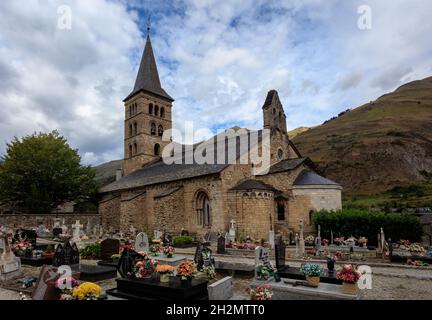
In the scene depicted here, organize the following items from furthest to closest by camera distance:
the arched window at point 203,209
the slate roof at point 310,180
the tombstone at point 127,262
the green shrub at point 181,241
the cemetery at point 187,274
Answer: the arched window at point 203,209 → the slate roof at point 310,180 → the green shrub at point 181,241 → the tombstone at point 127,262 → the cemetery at point 187,274

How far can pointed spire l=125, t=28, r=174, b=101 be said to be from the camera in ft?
136

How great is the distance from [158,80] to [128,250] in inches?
1490

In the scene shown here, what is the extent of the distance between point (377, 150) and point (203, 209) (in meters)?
78.1

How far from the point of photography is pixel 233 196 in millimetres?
21781

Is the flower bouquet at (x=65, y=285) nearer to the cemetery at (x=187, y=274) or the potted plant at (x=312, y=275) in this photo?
the cemetery at (x=187, y=274)

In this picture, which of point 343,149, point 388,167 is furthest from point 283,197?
point 343,149

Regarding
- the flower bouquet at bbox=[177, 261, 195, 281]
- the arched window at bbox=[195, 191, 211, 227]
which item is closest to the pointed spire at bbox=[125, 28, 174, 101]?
the arched window at bbox=[195, 191, 211, 227]

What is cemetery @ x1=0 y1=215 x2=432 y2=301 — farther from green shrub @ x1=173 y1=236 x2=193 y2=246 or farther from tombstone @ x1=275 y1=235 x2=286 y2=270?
green shrub @ x1=173 y1=236 x2=193 y2=246

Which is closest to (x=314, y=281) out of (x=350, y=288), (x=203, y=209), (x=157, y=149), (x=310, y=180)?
(x=350, y=288)

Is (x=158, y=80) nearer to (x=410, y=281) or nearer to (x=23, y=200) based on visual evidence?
(x=23, y=200)

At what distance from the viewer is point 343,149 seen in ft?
306

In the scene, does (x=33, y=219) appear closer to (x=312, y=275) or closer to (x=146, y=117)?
(x=146, y=117)

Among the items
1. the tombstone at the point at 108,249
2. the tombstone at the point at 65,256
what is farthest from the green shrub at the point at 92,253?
the tombstone at the point at 65,256

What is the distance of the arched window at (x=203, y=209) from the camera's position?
950 inches
